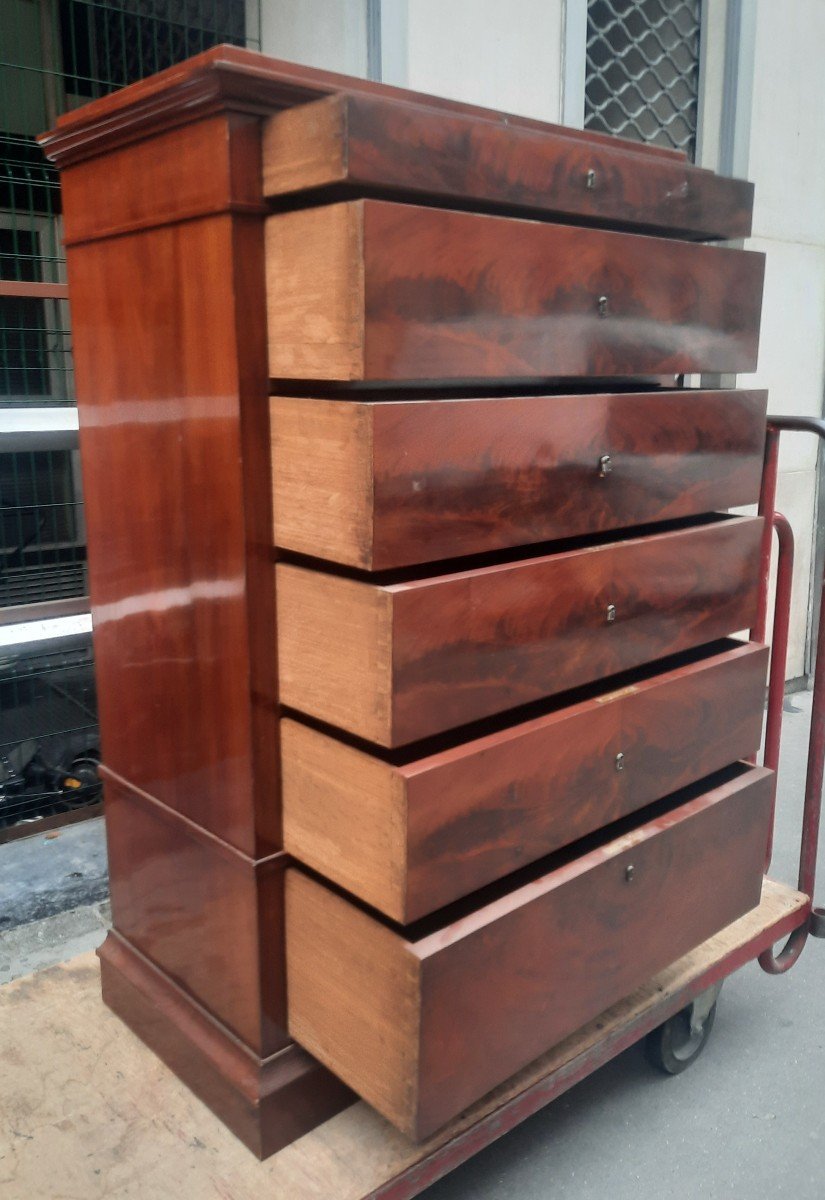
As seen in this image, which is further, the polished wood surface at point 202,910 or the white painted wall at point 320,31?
the white painted wall at point 320,31

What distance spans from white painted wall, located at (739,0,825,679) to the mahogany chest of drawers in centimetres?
212

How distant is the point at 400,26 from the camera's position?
2.16 metres

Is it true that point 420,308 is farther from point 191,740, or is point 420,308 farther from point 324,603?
point 191,740

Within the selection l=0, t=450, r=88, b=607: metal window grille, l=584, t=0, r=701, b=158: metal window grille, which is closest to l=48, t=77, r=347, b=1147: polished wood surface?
l=0, t=450, r=88, b=607: metal window grille

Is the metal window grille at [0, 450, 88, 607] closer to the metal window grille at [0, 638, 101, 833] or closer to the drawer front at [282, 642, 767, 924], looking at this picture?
the metal window grille at [0, 638, 101, 833]

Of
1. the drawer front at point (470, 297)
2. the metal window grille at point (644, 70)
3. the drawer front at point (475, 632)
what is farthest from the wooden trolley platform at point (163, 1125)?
the metal window grille at point (644, 70)

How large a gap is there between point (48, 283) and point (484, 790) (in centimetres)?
194

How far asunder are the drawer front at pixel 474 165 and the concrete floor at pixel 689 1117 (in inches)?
51.5

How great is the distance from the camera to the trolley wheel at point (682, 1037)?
166 cm

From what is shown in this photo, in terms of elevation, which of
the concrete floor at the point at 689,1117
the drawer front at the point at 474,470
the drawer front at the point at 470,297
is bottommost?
the concrete floor at the point at 689,1117

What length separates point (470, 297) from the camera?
1058 millimetres

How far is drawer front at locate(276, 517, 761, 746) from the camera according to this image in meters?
1.03

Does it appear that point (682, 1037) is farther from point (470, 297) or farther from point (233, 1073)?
point (470, 297)

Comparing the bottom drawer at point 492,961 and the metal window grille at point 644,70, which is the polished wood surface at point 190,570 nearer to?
the bottom drawer at point 492,961
